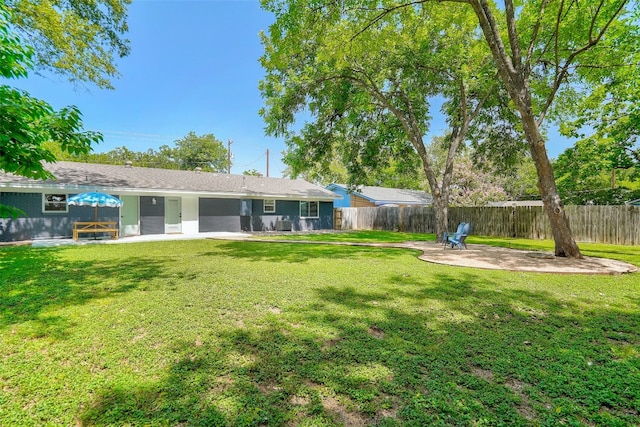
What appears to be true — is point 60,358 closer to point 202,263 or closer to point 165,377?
point 165,377

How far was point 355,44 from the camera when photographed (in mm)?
10141

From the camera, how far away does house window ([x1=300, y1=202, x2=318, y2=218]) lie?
21125 mm

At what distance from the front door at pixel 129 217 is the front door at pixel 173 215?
54.4 inches

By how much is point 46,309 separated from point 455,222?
18.9m

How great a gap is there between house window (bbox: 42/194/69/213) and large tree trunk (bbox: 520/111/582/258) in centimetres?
1826

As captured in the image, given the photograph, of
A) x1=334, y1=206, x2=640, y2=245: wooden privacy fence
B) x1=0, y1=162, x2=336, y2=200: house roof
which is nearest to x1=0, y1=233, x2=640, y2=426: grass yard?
x1=0, y1=162, x2=336, y2=200: house roof

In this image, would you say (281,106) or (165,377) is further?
(281,106)

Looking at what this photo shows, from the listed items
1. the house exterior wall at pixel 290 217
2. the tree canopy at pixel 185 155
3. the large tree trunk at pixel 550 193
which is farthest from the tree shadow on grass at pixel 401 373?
the tree canopy at pixel 185 155

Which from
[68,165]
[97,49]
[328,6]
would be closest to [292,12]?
[328,6]

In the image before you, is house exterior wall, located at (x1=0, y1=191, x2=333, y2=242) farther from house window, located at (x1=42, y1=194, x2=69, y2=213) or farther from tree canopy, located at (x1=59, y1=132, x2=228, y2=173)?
tree canopy, located at (x1=59, y1=132, x2=228, y2=173)

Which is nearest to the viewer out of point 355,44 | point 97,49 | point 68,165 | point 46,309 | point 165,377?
point 165,377

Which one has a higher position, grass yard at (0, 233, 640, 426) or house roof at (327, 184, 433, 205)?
house roof at (327, 184, 433, 205)

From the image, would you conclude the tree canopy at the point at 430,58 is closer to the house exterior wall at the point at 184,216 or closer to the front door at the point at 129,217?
the house exterior wall at the point at 184,216

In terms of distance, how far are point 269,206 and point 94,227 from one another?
924 centimetres
